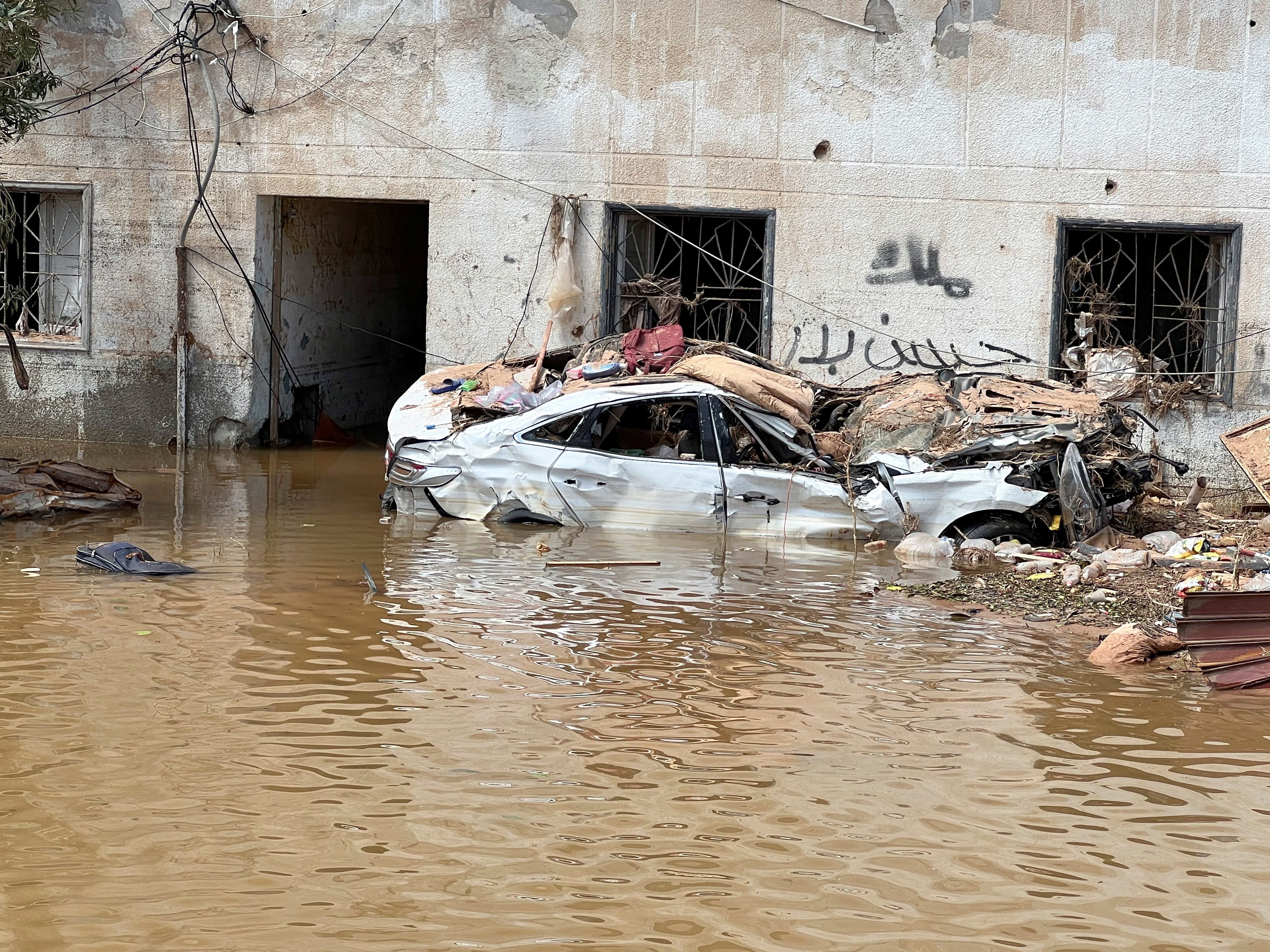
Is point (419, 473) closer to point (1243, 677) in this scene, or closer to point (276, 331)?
point (276, 331)

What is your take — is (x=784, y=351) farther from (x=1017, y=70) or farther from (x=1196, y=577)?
(x=1196, y=577)

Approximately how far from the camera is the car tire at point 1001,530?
10.7m

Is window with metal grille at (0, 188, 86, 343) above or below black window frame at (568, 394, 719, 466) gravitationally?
above

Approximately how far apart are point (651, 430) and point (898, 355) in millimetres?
3883

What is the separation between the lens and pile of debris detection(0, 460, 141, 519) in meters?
11.0

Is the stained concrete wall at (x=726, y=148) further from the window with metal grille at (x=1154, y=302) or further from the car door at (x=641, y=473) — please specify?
the car door at (x=641, y=473)

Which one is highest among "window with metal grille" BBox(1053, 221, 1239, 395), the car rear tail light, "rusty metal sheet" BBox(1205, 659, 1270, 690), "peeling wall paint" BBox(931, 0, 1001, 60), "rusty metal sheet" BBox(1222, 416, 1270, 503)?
"peeling wall paint" BBox(931, 0, 1001, 60)

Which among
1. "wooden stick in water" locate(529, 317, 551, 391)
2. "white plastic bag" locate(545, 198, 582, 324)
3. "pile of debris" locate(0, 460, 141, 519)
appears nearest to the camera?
"pile of debris" locate(0, 460, 141, 519)

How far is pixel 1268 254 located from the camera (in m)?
13.5

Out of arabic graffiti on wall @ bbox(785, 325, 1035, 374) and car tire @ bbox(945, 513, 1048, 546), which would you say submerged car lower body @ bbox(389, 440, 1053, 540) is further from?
arabic graffiti on wall @ bbox(785, 325, 1035, 374)

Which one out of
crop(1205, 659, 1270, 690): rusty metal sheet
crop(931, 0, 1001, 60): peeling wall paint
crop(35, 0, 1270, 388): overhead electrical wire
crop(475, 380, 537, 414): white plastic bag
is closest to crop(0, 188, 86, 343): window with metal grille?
crop(35, 0, 1270, 388): overhead electrical wire

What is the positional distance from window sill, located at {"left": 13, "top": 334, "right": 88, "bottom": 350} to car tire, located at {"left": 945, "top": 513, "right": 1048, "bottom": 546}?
31.2 ft

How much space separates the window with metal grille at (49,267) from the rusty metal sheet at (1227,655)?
1198 centimetres

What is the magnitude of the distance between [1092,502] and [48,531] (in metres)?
7.77
